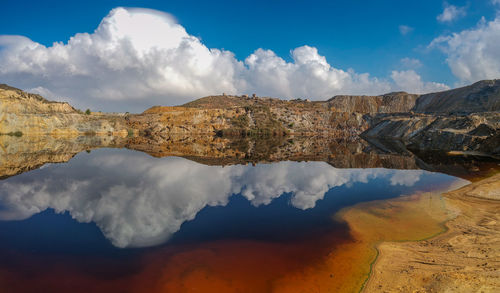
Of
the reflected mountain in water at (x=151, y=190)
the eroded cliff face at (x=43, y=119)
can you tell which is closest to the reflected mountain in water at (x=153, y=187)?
the reflected mountain in water at (x=151, y=190)

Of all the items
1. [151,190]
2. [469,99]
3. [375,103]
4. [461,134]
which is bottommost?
[151,190]

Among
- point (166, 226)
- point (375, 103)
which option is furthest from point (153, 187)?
point (375, 103)

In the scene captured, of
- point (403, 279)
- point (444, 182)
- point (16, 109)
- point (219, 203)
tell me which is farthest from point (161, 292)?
point (16, 109)

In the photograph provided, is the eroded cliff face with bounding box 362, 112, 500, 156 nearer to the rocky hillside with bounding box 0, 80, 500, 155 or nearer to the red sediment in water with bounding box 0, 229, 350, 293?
the rocky hillside with bounding box 0, 80, 500, 155

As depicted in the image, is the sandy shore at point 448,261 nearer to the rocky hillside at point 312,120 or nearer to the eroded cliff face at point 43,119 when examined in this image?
the rocky hillside at point 312,120

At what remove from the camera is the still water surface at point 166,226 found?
773 cm

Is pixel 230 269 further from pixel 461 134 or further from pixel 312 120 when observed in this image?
pixel 312 120

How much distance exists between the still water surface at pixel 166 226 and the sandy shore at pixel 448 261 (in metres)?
1.92

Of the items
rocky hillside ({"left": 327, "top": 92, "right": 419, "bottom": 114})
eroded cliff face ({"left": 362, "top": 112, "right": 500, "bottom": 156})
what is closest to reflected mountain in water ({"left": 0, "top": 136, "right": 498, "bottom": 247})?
eroded cliff face ({"left": 362, "top": 112, "right": 500, "bottom": 156})

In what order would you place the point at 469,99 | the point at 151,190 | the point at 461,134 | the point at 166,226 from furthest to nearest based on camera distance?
the point at 469,99
the point at 461,134
the point at 151,190
the point at 166,226

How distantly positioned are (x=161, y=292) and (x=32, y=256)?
5.03 meters

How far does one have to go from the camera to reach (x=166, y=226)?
36.7 feet

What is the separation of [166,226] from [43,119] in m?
80.5

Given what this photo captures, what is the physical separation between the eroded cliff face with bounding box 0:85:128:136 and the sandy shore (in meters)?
86.7
